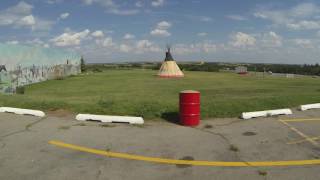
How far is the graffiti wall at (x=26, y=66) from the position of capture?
35.7 meters

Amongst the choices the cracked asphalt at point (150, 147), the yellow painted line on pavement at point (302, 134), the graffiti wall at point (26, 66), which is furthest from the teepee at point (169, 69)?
the yellow painted line on pavement at point (302, 134)

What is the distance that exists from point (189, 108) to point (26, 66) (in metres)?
34.4

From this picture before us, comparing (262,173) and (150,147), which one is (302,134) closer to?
(262,173)

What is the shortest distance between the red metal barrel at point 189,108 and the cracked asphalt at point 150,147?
323 mm

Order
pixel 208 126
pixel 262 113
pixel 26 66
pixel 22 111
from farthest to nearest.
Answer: pixel 26 66 → pixel 22 111 → pixel 262 113 → pixel 208 126

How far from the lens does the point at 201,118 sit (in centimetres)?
1270

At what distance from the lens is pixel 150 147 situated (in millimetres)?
8914

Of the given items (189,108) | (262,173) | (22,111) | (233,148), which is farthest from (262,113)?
(22,111)

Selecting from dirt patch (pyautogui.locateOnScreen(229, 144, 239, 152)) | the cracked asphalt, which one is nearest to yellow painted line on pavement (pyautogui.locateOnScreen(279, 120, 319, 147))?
the cracked asphalt

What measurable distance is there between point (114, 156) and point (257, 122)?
18.0 ft

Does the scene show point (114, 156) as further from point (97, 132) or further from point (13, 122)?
point (13, 122)

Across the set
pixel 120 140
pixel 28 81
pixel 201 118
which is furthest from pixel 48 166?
pixel 28 81

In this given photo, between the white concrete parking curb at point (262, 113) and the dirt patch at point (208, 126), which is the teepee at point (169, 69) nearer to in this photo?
the white concrete parking curb at point (262, 113)

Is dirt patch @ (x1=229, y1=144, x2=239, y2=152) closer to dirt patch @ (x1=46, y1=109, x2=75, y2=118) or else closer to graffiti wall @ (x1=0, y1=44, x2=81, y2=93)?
dirt patch @ (x1=46, y1=109, x2=75, y2=118)
